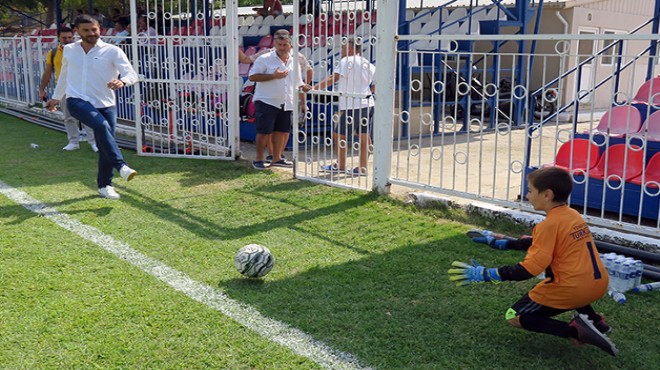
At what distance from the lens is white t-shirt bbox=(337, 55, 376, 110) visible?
730 cm

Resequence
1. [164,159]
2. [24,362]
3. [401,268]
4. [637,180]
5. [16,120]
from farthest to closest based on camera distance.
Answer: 1. [16,120]
2. [164,159]
3. [637,180]
4. [401,268]
5. [24,362]

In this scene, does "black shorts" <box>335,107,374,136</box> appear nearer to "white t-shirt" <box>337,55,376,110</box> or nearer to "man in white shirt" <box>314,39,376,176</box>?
"man in white shirt" <box>314,39,376,176</box>

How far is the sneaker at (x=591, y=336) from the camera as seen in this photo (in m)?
3.21

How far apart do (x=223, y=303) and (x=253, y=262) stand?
1.35 ft

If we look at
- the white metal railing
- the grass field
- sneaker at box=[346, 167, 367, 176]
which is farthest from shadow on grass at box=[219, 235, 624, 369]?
sneaker at box=[346, 167, 367, 176]

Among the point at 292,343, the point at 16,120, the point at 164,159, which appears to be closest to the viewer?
the point at 292,343

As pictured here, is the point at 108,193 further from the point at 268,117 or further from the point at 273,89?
the point at 273,89

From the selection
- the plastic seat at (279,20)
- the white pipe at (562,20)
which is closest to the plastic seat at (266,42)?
the plastic seat at (279,20)

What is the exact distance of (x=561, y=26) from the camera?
50.3ft

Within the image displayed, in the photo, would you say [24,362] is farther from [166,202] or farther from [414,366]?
[166,202]

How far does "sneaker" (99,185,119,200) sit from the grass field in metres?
0.10

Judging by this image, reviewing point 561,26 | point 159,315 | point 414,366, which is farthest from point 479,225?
point 561,26

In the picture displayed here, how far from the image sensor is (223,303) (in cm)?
405

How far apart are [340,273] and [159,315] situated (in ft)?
4.58
